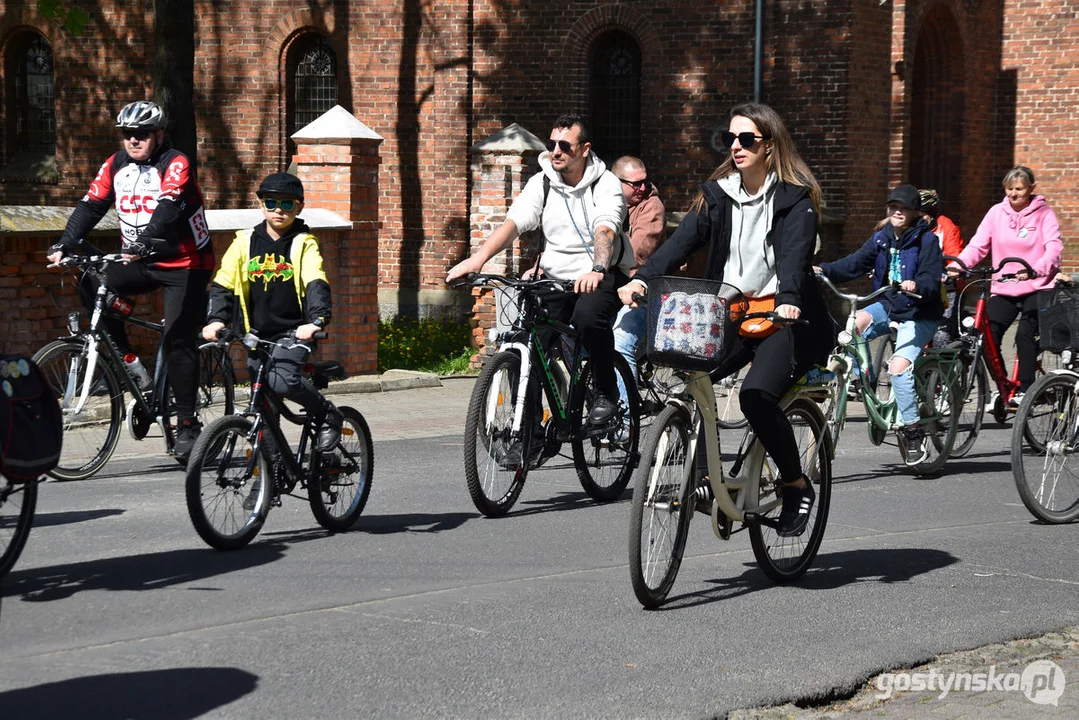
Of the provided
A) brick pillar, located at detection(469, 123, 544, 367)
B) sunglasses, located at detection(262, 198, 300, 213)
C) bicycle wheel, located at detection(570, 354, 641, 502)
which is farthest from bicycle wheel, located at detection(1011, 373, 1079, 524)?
brick pillar, located at detection(469, 123, 544, 367)

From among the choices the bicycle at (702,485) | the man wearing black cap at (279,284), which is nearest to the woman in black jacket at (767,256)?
the bicycle at (702,485)

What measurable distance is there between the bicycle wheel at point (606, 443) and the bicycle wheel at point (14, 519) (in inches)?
122

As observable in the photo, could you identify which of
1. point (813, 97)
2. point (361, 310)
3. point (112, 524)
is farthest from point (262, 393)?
point (813, 97)

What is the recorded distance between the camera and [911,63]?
69.6ft

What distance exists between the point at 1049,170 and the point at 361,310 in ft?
47.6

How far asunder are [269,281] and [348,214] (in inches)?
289

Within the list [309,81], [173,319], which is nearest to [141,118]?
[173,319]

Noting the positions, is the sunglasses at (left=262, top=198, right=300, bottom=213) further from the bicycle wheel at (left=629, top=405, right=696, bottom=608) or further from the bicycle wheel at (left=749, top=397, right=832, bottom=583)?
the bicycle wheel at (left=749, top=397, right=832, bottom=583)

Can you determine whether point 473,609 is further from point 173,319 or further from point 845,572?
point 173,319

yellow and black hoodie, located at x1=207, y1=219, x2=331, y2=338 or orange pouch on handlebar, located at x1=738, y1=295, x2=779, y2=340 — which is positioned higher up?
yellow and black hoodie, located at x1=207, y1=219, x2=331, y2=338

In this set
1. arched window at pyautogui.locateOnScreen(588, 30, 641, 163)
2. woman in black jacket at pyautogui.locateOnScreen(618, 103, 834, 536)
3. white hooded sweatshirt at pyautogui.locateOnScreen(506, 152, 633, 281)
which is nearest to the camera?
woman in black jacket at pyautogui.locateOnScreen(618, 103, 834, 536)

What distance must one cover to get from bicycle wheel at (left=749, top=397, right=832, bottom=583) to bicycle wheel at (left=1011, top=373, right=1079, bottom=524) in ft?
5.86

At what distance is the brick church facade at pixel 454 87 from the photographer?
20.0 meters

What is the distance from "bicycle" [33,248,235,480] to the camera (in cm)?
839
